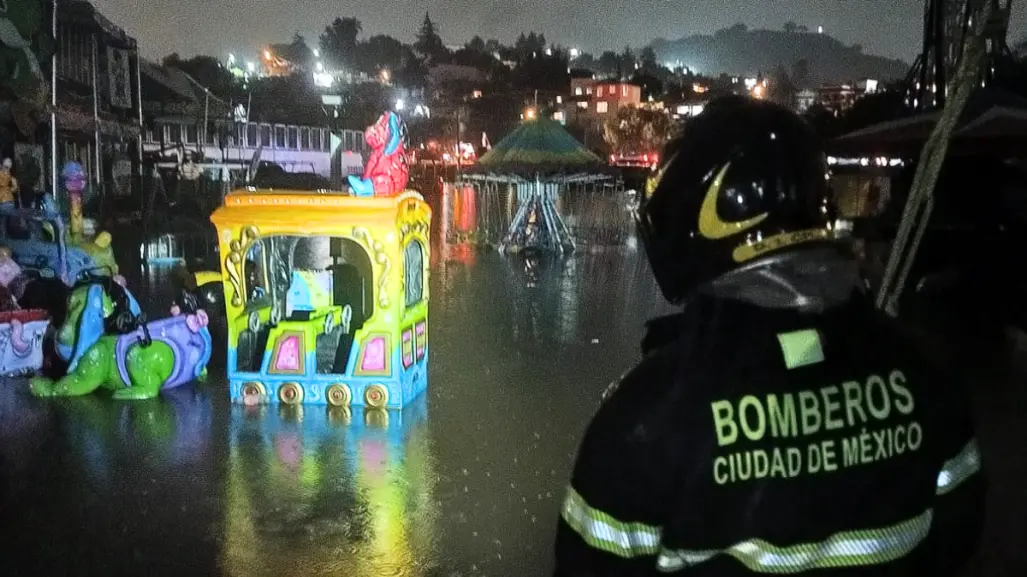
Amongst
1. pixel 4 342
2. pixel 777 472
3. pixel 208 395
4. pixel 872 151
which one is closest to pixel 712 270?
pixel 777 472

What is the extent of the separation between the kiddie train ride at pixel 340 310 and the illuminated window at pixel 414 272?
2cm

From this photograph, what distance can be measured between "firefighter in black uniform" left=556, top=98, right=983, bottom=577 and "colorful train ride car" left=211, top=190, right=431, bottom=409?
5.41m

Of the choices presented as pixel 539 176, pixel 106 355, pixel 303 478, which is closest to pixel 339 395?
pixel 303 478

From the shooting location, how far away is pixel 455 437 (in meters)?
6.65

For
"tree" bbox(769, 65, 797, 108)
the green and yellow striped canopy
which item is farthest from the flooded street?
"tree" bbox(769, 65, 797, 108)

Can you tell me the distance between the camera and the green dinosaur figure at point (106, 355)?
25.1 ft

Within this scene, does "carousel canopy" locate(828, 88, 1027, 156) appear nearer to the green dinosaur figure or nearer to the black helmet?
the green dinosaur figure

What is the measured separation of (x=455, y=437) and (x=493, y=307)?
5691 mm

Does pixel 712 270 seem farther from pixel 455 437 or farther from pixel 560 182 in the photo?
pixel 560 182

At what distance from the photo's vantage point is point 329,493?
5.51 m

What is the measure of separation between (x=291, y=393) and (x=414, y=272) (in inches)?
60.1

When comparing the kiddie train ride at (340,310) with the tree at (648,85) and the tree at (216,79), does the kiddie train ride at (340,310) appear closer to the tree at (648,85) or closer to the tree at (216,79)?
the tree at (216,79)

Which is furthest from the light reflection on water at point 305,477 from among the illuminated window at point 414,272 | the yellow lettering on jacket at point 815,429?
the yellow lettering on jacket at point 815,429

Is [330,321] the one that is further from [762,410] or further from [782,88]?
[782,88]
